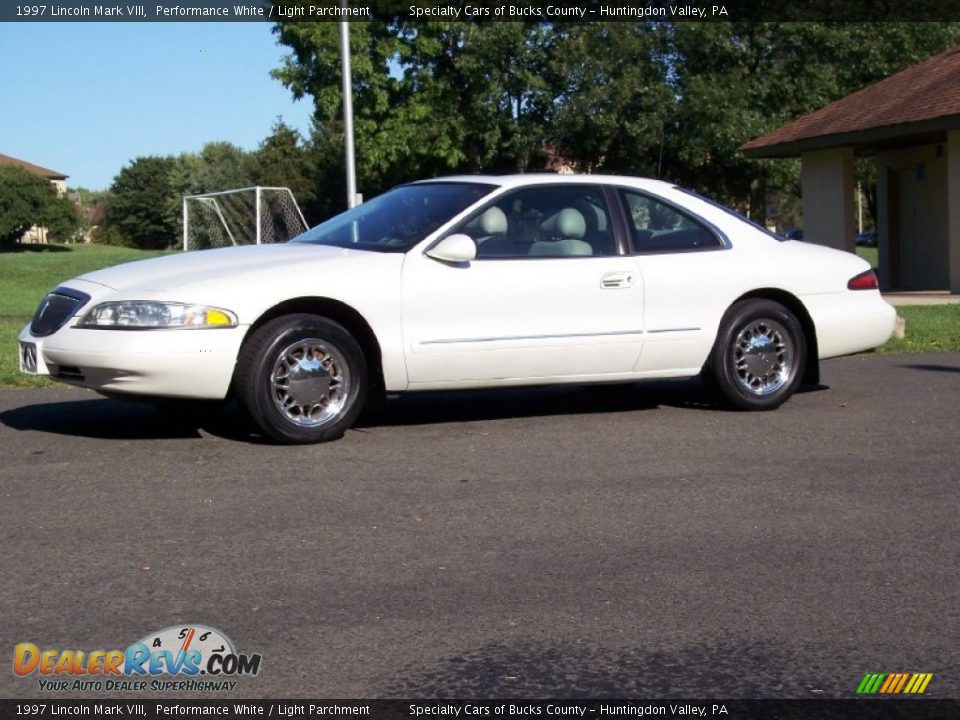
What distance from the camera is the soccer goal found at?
30688mm

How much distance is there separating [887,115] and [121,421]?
1580cm

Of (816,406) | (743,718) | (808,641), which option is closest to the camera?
(743,718)

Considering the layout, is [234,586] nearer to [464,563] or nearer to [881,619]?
[464,563]

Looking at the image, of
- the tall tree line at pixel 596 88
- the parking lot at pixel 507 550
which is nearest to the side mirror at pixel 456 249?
the parking lot at pixel 507 550

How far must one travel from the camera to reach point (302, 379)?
750cm

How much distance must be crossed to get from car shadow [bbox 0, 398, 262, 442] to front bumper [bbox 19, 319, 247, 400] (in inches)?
22.2

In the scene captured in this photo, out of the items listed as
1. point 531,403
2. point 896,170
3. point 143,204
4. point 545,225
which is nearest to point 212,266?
point 545,225

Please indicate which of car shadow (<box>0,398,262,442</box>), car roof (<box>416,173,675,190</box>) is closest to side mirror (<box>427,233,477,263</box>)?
car roof (<box>416,173,675,190</box>)

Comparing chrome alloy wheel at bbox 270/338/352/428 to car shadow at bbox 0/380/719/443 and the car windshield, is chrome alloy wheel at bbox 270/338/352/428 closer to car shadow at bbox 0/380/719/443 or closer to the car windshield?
car shadow at bbox 0/380/719/443

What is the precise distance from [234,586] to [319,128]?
66.0m

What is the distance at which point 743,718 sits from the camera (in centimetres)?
355

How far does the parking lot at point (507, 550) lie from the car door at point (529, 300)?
0.40 m

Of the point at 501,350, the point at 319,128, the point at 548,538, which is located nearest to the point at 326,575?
the point at 548,538

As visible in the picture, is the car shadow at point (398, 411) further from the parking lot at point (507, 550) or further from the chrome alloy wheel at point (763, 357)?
the chrome alloy wheel at point (763, 357)
